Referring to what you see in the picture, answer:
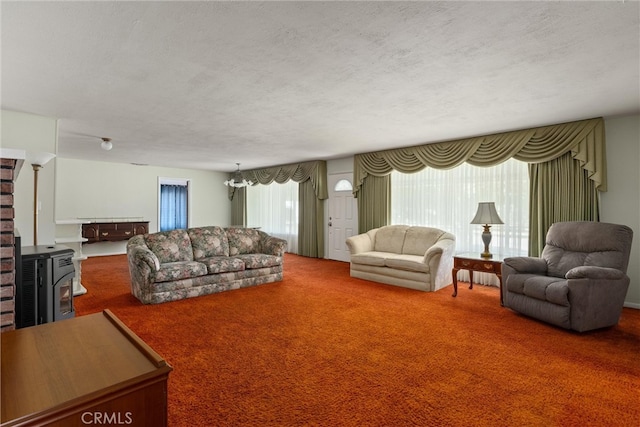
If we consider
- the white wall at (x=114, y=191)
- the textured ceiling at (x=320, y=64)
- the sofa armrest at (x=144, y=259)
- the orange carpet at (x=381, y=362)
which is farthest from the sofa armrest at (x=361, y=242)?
the white wall at (x=114, y=191)

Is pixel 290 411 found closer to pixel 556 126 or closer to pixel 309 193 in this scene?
pixel 556 126

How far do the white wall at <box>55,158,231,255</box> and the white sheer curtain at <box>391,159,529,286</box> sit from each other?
593cm

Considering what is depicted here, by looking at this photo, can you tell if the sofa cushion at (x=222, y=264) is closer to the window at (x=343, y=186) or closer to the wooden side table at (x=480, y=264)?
the wooden side table at (x=480, y=264)

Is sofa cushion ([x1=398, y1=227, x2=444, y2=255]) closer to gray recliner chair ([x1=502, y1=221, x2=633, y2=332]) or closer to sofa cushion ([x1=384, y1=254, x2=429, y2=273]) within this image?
sofa cushion ([x1=384, y1=254, x2=429, y2=273])

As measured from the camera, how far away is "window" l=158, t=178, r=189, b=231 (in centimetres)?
899

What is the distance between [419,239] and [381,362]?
323 cm

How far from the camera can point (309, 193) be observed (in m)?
7.90

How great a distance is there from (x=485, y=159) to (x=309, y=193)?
4.07m

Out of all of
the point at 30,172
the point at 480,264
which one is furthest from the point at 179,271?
the point at 480,264

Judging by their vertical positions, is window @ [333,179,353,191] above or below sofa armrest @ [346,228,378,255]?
above

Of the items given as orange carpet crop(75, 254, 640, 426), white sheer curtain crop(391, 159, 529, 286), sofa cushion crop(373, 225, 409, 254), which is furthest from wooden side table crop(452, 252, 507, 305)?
sofa cushion crop(373, 225, 409, 254)

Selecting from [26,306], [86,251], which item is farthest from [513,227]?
[86,251]

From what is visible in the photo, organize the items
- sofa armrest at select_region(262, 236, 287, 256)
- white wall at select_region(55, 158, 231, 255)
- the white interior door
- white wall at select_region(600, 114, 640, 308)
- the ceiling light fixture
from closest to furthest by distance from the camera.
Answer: white wall at select_region(600, 114, 640, 308) → the ceiling light fixture → sofa armrest at select_region(262, 236, 287, 256) → the white interior door → white wall at select_region(55, 158, 231, 255)

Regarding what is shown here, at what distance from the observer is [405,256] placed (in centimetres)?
532
